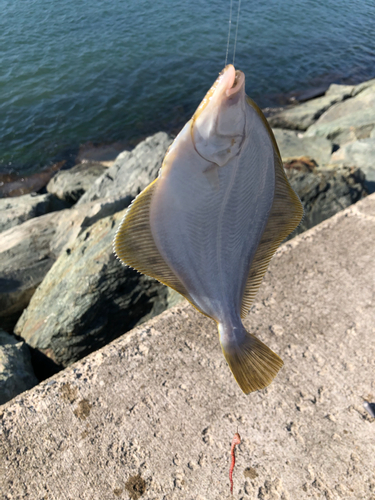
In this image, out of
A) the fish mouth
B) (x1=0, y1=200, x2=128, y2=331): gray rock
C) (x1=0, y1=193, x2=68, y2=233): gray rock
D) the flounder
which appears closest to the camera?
the fish mouth

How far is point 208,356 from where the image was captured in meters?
2.49

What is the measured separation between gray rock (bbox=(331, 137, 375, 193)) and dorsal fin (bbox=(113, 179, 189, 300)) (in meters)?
3.95

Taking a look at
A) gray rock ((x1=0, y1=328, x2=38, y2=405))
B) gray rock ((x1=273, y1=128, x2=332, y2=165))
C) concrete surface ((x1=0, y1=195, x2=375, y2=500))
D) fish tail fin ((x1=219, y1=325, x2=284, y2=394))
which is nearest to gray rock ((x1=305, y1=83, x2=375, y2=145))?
gray rock ((x1=273, y1=128, x2=332, y2=165))

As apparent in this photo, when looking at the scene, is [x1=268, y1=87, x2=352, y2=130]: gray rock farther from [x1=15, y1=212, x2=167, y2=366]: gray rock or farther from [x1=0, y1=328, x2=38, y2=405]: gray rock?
[x1=0, y1=328, x2=38, y2=405]: gray rock

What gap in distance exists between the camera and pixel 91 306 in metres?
3.39

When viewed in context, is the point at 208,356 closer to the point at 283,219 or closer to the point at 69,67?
the point at 283,219

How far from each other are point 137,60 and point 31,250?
11.1 meters

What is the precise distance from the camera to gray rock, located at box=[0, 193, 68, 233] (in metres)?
6.07

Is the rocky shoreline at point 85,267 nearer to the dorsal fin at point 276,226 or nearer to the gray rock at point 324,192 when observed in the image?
the gray rock at point 324,192

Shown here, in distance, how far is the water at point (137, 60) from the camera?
10.8 meters

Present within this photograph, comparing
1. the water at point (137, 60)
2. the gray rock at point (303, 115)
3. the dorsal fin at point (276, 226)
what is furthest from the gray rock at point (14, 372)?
the gray rock at point (303, 115)

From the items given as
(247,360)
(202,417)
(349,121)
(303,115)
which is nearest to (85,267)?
(202,417)

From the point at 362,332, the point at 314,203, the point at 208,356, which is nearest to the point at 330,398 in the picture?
the point at 362,332

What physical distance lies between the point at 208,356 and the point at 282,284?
35.1 inches
